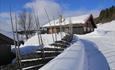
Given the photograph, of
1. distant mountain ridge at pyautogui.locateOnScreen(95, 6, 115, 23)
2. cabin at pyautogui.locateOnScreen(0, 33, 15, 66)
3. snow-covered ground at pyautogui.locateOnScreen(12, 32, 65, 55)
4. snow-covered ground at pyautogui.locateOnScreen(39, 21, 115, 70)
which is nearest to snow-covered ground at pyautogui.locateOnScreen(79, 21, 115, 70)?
snow-covered ground at pyautogui.locateOnScreen(39, 21, 115, 70)

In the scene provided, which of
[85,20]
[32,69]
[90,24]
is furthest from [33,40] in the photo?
[32,69]

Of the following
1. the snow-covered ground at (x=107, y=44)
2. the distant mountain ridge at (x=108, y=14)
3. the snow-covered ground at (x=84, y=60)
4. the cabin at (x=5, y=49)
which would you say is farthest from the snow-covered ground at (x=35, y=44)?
the distant mountain ridge at (x=108, y=14)

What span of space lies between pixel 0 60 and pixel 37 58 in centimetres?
1119

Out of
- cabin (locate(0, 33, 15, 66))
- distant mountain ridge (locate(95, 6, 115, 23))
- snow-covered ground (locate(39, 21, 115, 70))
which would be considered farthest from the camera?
distant mountain ridge (locate(95, 6, 115, 23))

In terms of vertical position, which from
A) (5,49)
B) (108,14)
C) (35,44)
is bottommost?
(35,44)

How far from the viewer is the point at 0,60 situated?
24438mm

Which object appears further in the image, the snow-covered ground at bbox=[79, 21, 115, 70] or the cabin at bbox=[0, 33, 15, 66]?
the cabin at bbox=[0, 33, 15, 66]

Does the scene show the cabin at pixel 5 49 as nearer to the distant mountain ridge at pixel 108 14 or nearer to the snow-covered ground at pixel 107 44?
the snow-covered ground at pixel 107 44

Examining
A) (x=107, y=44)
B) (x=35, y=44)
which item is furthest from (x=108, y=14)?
(x=107, y=44)

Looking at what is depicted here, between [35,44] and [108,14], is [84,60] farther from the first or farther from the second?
[108,14]

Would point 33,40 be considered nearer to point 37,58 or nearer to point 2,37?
point 2,37

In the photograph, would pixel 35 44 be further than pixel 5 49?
Yes

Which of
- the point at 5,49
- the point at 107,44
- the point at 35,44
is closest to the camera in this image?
the point at 107,44

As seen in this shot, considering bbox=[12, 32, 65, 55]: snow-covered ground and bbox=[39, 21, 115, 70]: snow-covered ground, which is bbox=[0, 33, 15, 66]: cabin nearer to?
bbox=[12, 32, 65, 55]: snow-covered ground
